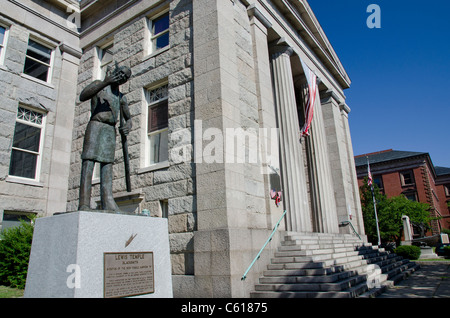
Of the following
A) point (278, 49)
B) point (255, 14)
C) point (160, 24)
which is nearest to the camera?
point (255, 14)

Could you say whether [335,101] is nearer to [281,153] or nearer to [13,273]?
[281,153]

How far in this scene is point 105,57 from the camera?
14.9 meters

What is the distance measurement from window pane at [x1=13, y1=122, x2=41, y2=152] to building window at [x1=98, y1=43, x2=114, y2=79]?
3648 mm

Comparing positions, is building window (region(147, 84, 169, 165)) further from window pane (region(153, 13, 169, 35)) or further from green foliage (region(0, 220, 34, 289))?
→ green foliage (region(0, 220, 34, 289))

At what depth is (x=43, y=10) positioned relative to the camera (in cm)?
1468

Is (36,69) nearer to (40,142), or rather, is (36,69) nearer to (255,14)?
(40,142)

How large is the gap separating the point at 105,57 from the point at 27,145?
510 centimetres

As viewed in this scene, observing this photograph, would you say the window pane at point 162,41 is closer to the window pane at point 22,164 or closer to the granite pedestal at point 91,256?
the window pane at point 22,164

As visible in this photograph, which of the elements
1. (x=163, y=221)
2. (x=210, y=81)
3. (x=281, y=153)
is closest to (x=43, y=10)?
(x=210, y=81)

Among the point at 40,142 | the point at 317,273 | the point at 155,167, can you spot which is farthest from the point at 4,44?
the point at 317,273

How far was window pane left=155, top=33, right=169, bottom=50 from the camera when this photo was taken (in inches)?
500

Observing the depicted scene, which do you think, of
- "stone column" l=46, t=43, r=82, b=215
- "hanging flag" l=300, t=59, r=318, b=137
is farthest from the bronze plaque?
"hanging flag" l=300, t=59, r=318, b=137

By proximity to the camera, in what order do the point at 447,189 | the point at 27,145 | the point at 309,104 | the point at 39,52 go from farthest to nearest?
the point at 447,189 → the point at 309,104 → the point at 39,52 → the point at 27,145

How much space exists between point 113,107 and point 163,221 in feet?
8.08
